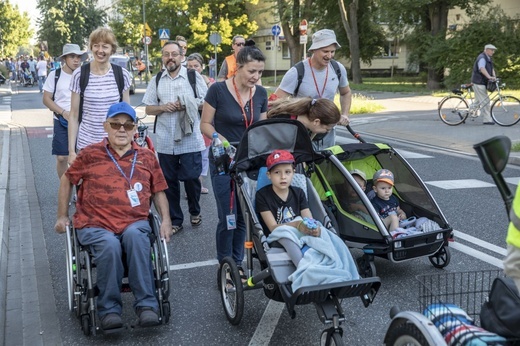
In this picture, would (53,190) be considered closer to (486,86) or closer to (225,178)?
(225,178)

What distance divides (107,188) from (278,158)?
4.10ft

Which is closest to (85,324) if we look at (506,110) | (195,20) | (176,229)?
(176,229)

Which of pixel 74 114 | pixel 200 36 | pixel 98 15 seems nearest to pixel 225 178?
pixel 74 114

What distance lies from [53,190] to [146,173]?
496 centimetres

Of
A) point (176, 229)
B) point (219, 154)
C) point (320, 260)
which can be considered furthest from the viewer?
point (176, 229)

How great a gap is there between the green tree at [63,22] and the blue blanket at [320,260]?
234 ft

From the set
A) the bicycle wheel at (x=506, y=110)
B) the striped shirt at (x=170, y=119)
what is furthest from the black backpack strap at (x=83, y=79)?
the bicycle wheel at (x=506, y=110)

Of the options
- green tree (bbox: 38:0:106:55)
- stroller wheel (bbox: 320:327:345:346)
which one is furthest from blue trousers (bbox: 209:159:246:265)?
green tree (bbox: 38:0:106:55)

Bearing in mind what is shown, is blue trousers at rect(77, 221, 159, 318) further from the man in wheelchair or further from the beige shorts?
the beige shorts

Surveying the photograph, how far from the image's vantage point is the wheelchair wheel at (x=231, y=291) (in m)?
3.96

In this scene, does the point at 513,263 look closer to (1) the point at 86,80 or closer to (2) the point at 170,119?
(1) the point at 86,80

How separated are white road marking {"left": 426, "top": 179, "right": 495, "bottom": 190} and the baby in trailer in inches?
194

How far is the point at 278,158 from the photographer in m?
4.05

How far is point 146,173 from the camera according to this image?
4.32m
